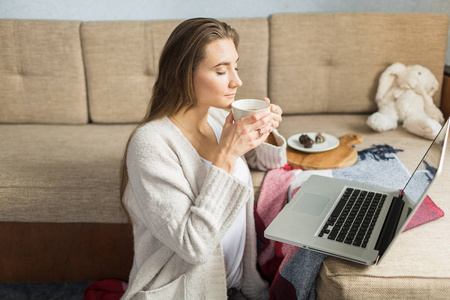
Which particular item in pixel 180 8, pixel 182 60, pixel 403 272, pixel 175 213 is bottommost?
pixel 403 272

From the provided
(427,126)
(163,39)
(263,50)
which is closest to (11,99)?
(163,39)

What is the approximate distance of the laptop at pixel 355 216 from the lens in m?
1.03

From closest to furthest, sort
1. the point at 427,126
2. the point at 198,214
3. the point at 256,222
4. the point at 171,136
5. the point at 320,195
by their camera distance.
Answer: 1. the point at 198,214
2. the point at 171,136
3. the point at 320,195
4. the point at 256,222
5. the point at 427,126

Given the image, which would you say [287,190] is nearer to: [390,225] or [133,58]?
[390,225]

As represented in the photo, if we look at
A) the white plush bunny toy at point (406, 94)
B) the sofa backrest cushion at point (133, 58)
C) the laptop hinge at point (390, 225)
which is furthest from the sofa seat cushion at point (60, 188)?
the white plush bunny toy at point (406, 94)

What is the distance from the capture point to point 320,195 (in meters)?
1.31

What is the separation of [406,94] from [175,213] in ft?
5.20

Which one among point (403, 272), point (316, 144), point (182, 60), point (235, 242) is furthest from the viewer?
point (316, 144)

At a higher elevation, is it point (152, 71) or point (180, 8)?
point (180, 8)

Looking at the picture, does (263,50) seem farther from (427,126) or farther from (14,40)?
(14,40)

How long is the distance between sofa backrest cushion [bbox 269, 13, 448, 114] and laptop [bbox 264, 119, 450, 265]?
1040 millimetres

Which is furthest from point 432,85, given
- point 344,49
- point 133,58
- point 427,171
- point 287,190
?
point 133,58

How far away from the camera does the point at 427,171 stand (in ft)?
3.44

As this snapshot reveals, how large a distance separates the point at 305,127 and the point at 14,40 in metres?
1.54
